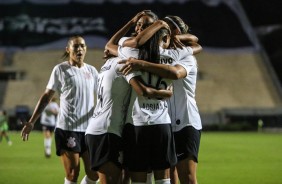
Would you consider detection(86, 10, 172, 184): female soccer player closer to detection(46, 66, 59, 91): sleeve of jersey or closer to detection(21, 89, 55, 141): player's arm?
detection(21, 89, 55, 141): player's arm

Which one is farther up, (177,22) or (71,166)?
(177,22)

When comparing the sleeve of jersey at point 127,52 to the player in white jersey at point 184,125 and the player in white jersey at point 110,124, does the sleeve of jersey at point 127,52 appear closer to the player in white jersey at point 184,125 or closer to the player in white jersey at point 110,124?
the player in white jersey at point 110,124

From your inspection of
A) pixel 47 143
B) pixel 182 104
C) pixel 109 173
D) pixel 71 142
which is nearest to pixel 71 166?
pixel 71 142

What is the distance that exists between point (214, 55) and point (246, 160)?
34.6m

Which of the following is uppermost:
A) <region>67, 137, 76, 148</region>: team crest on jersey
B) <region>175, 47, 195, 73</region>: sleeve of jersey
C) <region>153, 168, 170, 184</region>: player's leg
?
<region>175, 47, 195, 73</region>: sleeve of jersey

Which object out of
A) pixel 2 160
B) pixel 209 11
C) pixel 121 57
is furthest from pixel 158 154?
pixel 209 11

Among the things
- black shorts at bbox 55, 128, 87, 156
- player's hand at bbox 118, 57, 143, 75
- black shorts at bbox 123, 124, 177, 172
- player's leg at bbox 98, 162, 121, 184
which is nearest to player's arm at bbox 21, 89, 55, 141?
black shorts at bbox 55, 128, 87, 156

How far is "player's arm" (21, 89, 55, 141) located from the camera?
635 cm

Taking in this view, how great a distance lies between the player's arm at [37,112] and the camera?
6.35 meters

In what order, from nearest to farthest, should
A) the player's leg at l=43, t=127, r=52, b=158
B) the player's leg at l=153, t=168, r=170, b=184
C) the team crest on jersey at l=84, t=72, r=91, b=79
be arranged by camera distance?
1. the player's leg at l=153, t=168, r=170, b=184
2. the team crest on jersey at l=84, t=72, r=91, b=79
3. the player's leg at l=43, t=127, r=52, b=158

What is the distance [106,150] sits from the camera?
16.8 feet

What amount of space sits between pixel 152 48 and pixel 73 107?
8.39 ft

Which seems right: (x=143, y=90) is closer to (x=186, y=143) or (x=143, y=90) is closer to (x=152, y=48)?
(x=152, y=48)

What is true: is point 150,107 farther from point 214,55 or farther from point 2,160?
point 214,55
